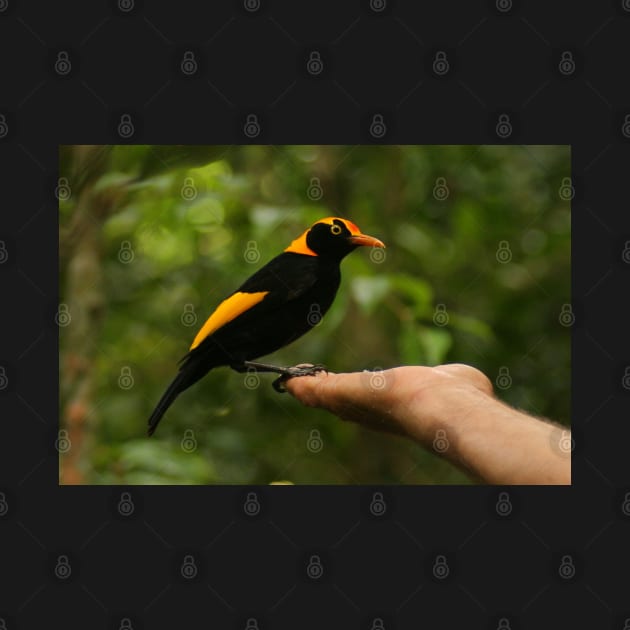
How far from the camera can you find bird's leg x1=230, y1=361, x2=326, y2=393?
3.22 m

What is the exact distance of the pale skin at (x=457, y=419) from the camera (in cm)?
218

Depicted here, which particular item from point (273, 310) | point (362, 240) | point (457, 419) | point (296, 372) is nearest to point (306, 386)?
point (296, 372)

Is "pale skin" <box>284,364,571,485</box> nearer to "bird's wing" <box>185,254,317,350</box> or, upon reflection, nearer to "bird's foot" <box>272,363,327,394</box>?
"bird's foot" <box>272,363,327,394</box>

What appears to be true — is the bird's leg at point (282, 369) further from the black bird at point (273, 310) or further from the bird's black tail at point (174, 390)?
the bird's black tail at point (174, 390)

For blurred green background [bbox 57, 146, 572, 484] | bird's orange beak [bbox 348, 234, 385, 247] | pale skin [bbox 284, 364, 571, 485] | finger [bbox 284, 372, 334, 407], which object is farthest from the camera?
bird's orange beak [bbox 348, 234, 385, 247]

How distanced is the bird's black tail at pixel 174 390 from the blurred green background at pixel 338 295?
0.20 metres

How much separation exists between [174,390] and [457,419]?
122 cm

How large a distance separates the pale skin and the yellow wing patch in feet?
1.42

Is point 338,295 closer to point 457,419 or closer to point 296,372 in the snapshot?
point 296,372

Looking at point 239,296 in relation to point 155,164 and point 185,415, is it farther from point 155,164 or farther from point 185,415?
point 185,415

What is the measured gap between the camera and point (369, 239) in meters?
3.32

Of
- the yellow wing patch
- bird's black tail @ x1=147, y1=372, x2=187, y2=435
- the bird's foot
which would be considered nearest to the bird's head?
the yellow wing patch

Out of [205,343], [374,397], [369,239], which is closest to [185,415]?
[205,343]

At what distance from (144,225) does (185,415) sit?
1.24m
